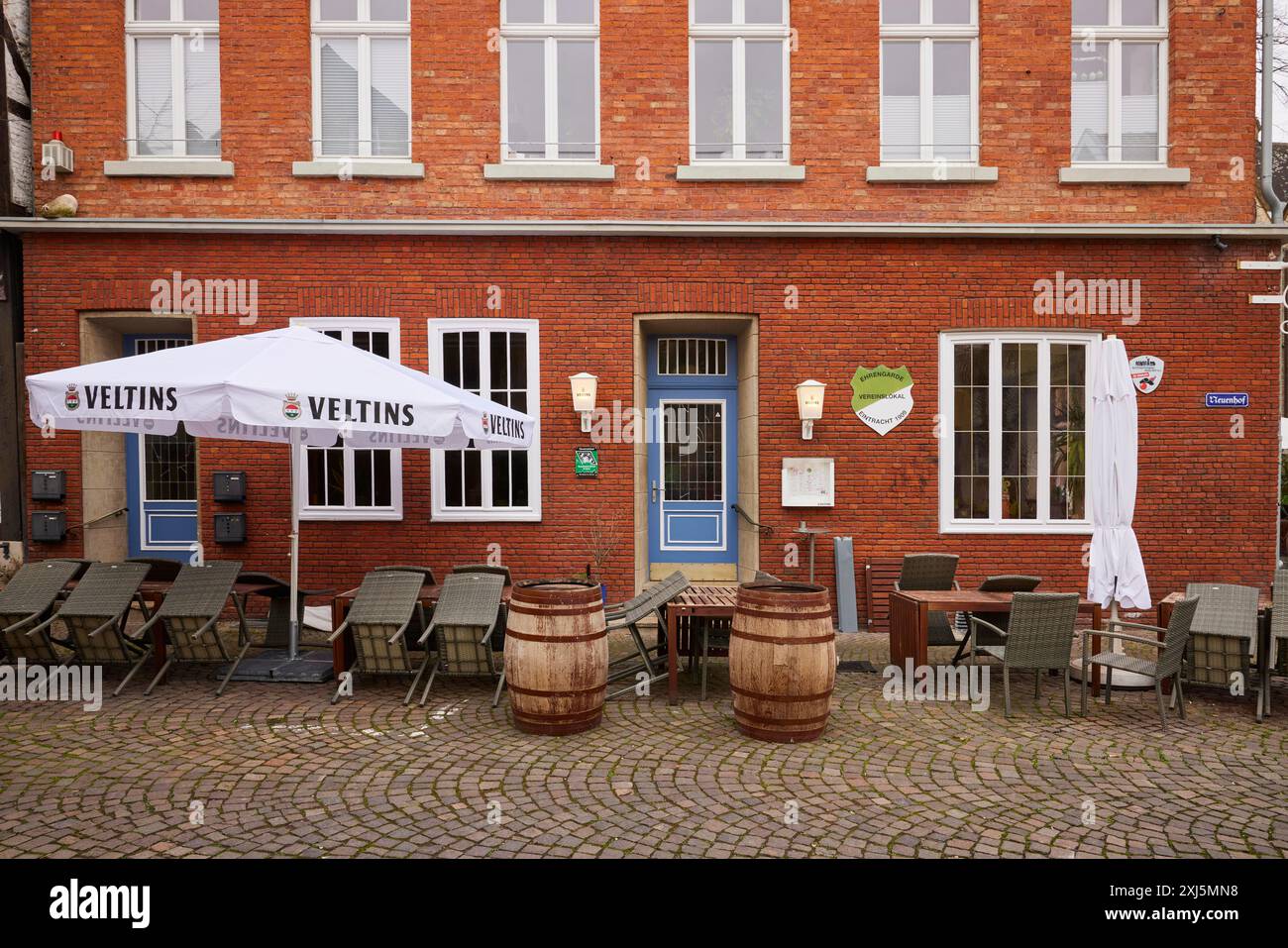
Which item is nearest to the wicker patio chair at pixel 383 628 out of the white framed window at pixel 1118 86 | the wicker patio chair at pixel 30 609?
the wicker patio chair at pixel 30 609

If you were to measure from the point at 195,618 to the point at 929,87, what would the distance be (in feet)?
30.1

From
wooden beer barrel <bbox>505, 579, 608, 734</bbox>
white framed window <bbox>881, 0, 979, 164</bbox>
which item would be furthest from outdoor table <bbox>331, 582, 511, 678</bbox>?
white framed window <bbox>881, 0, 979, 164</bbox>

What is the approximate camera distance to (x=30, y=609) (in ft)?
19.7

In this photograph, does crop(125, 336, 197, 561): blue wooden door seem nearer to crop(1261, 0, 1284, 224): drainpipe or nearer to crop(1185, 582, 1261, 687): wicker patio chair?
crop(1185, 582, 1261, 687): wicker patio chair

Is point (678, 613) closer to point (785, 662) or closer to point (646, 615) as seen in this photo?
point (646, 615)

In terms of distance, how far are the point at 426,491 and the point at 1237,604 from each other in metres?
7.55

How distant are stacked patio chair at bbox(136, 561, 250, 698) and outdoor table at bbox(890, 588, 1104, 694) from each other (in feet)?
17.4

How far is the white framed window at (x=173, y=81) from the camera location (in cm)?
867

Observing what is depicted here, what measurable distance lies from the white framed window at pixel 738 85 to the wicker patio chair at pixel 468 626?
5.54 m

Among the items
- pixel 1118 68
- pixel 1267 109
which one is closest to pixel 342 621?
pixel 1118 68

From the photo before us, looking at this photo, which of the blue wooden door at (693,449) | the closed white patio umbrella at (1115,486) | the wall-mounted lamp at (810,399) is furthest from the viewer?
the blue wooden door at (693,449)

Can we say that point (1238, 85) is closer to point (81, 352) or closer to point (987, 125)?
point (987, 125)

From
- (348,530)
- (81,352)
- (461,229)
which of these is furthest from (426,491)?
(81,352)

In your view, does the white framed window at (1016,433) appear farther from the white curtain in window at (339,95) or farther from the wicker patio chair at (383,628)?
the white curtain in window at (339,95)
